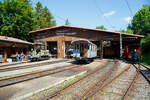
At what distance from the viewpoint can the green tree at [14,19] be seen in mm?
27209

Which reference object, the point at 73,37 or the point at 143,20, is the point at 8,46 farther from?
the point at 143,20

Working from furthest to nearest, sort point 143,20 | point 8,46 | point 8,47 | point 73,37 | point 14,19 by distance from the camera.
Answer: point 143,20 < point 14,19 < point 73,37 < point 8,47 < point 8,46

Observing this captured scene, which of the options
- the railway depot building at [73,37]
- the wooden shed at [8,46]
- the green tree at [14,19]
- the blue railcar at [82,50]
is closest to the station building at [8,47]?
the wooden shed at [8,46]

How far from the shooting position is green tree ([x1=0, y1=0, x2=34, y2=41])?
89.3 ft

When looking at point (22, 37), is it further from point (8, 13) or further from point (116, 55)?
point (116, 55)

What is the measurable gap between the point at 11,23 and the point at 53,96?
31.0 m

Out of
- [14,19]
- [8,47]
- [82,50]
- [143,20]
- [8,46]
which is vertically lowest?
[82,50]

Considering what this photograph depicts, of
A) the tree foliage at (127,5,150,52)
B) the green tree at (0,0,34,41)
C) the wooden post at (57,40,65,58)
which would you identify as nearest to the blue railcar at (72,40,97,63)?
the wooden post at (57,40,65,58)

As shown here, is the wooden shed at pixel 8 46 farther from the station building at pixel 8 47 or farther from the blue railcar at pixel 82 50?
the blue railcar at pixel 82 50

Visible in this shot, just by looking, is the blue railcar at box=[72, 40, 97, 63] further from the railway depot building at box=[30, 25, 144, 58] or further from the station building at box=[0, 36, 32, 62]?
the station building at box=[0, 36, 32, 62]

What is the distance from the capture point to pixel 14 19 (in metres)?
27.4

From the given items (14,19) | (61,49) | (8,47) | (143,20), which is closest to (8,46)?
(8,47)

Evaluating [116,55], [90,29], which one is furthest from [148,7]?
[90,29]

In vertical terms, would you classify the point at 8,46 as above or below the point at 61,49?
above
